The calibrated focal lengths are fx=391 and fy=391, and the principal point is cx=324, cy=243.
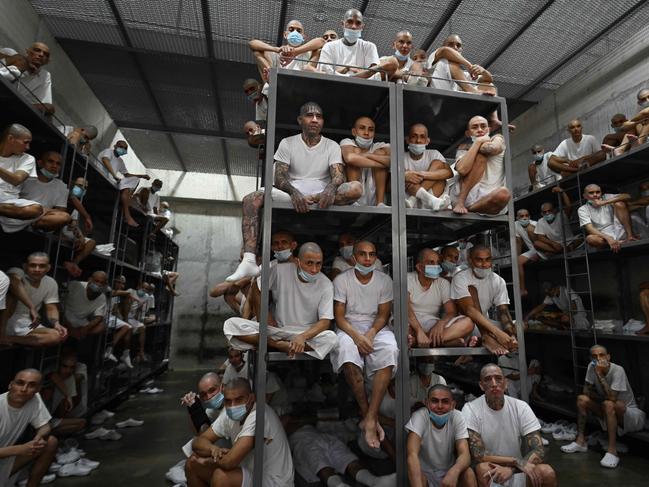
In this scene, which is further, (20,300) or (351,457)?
(20,300)

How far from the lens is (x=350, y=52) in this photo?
5273 mm

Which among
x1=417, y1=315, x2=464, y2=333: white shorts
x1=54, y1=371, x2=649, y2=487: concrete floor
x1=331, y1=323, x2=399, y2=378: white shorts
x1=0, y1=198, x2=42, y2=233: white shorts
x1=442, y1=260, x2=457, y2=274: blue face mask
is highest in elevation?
x1=0, y1=198, x2=42, y2=233: white shorts

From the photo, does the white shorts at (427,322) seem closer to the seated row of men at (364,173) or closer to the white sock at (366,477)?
the seated row of men at (364,173)

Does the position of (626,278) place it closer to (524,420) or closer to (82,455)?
(524,420)

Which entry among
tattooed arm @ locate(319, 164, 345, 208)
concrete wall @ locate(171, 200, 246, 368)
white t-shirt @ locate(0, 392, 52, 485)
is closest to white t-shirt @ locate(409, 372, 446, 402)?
tattooed arm @ locate(319, 164, 345, 208)

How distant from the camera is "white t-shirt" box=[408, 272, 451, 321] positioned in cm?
468

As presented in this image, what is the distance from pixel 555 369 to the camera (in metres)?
9.27

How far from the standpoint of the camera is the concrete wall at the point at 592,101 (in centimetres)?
738

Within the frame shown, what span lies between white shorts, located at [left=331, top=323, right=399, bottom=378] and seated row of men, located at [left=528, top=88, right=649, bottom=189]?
18.4ft

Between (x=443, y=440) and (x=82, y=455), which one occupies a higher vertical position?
(x=443, y=440)

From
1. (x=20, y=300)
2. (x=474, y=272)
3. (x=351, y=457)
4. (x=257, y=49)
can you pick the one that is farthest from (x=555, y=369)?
(x=20, y=300)

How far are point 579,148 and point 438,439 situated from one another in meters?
6.89

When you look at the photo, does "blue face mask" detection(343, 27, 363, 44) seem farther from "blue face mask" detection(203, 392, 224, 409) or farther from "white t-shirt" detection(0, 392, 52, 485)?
"white t-shirt" detection(0, 392, 52, 485)

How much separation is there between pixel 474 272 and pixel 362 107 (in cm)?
249
